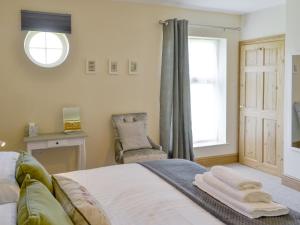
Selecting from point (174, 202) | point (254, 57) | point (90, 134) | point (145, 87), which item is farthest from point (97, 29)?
point (174, 202)

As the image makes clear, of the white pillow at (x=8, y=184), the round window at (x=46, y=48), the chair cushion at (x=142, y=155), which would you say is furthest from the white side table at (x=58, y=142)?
the white pillow at (x=8, y=184)

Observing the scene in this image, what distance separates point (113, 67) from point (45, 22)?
104 centimetres

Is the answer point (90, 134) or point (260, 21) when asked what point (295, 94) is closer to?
point (260, 21)

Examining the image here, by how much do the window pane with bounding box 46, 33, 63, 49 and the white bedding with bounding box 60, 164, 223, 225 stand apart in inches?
82.2

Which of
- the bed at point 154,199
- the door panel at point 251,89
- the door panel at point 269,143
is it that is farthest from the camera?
the door panel at point 251,89

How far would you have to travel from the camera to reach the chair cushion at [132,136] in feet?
13.6

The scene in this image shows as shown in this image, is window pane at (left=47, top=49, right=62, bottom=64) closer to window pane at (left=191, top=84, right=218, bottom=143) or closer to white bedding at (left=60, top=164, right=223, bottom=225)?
white bedding at (left=60, top=164, right=223, bottom=225)

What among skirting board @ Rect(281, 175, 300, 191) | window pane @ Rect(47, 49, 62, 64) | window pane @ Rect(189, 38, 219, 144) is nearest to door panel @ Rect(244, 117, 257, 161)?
window pane @ Rect(189, 38, 219, 144)

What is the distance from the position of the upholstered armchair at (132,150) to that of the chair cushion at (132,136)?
0.01 meters

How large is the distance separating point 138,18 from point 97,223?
358cm

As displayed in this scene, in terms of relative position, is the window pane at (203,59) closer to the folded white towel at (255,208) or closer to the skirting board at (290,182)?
the skirting board at (290,182)

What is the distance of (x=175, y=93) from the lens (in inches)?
181

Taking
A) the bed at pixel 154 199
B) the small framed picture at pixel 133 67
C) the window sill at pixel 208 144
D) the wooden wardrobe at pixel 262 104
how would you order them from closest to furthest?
1. the bed at pixel 154 199
2. the small framed picture at pixel 133 67
3. the wooden wardrobe at pixel 262 104
4. the window sill at pixel 208 144

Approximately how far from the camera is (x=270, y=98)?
470 cm
